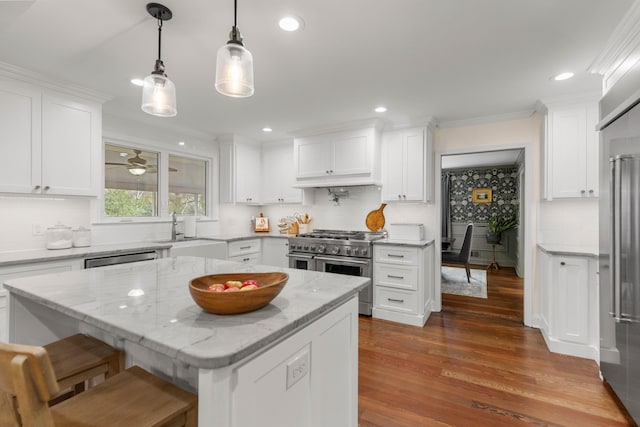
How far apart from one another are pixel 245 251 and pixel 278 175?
52.1 inches

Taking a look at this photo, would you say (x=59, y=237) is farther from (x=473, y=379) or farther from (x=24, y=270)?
(x=473, y=379)

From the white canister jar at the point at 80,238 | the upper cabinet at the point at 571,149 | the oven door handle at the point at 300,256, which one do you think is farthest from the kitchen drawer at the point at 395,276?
the white canister jar at the point at 80,238

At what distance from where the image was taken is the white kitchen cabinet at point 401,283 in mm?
3443

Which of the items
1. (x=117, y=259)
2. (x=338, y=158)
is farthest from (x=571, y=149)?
(x=117, y=259)

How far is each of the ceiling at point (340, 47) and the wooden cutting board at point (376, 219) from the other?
1.42 m

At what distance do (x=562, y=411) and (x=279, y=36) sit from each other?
2.97 m

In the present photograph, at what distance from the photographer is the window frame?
→ 11.3ft

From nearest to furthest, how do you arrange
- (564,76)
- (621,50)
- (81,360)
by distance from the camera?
(81,360)
(621,50)
(564,76)

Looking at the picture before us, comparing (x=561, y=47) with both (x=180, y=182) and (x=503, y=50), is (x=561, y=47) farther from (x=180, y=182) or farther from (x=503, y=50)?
(x=180, y=182)

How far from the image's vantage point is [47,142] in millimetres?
2666

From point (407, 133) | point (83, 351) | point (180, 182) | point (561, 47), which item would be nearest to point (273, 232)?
point (180, 182)

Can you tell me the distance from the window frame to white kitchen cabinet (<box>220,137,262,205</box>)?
18cm

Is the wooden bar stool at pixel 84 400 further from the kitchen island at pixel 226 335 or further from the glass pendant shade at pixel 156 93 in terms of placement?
the glass pendant shade at pixel 156 93

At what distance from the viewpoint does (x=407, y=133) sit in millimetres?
3779
